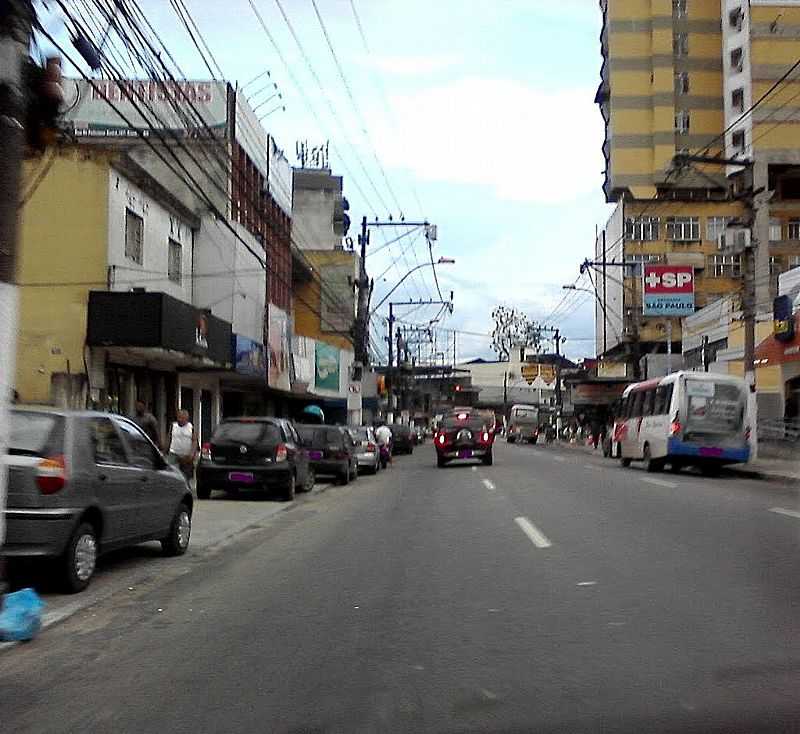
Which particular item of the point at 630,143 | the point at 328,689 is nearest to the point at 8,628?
the point at 328,689

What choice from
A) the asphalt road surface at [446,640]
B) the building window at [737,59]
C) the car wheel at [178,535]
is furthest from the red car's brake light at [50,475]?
the building window at [737,59]

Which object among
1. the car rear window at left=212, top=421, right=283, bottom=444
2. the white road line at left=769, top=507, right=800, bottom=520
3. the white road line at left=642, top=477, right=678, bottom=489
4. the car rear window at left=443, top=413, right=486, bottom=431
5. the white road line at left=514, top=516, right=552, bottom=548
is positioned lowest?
the white road line at left=514, top=516, right=552, bottom=548

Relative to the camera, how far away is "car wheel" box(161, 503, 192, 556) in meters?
11.6

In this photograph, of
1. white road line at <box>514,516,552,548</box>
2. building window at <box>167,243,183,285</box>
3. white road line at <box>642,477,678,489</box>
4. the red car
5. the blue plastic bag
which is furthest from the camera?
the red car

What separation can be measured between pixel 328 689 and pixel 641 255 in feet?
197

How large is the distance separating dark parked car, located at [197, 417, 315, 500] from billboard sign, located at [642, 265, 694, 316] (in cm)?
2311

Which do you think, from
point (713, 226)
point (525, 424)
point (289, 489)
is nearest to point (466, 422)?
point (289, 489)

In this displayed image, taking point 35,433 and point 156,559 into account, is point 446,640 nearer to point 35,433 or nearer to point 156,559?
point 35,433

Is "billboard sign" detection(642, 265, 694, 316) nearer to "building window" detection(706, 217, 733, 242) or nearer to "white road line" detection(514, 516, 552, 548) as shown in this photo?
"white road line" detection(514, 516, 552, 548)

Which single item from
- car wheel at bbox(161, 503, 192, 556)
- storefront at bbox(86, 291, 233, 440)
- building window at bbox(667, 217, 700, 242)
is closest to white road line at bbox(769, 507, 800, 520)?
car wheel at bbox(161, 503, 192, 556)

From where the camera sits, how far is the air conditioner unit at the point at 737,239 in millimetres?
27547

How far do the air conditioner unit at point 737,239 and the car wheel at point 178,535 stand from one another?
20.3 metres

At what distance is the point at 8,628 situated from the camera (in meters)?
7.10

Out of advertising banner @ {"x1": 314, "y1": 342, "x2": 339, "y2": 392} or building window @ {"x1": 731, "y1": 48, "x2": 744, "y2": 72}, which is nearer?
advertising banner @ {"x1": 314, "y1": 342, "x2": 339, "y2": 392}
